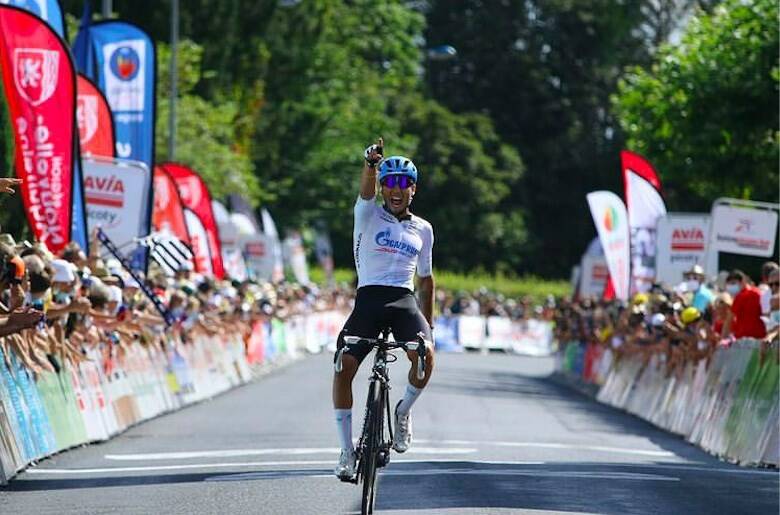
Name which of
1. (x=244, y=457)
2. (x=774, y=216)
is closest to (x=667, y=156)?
(x=774, y=216)

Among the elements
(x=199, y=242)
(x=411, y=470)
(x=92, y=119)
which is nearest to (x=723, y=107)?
(x=199, y=242)

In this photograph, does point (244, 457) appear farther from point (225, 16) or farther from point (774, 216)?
point (225, 16)

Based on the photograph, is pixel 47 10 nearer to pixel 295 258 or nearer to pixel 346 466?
pixel 346 466

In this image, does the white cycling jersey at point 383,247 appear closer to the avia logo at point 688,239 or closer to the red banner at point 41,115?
the red banner at point 41,115

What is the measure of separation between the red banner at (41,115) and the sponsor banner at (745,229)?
9.21 m

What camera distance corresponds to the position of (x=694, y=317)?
81.1 feet

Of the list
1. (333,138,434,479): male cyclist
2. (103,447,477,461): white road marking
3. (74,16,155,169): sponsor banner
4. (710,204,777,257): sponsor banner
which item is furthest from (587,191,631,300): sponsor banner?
(333,138,434,479): male cyclist

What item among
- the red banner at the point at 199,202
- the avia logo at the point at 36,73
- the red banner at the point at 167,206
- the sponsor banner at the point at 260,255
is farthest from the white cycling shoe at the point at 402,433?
the sponsor banner at the point at 260,255

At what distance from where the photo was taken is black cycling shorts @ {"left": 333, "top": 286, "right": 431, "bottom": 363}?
1297 cm

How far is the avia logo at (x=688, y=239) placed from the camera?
31.9 m

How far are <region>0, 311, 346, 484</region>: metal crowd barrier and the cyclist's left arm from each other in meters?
3.68

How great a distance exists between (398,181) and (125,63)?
17.1 m

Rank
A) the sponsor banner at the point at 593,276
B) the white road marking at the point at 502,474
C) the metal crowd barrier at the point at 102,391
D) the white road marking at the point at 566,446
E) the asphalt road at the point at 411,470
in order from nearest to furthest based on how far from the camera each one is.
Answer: the asphalt road at the point at 411,470 < the white road marking at the point at 502,474 < the metal crowd barrier at the point at 102,391 < the white road marking at the point at 566,446 < the sponsor banner at the point at 593,276

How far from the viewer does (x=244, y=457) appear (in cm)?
1780
